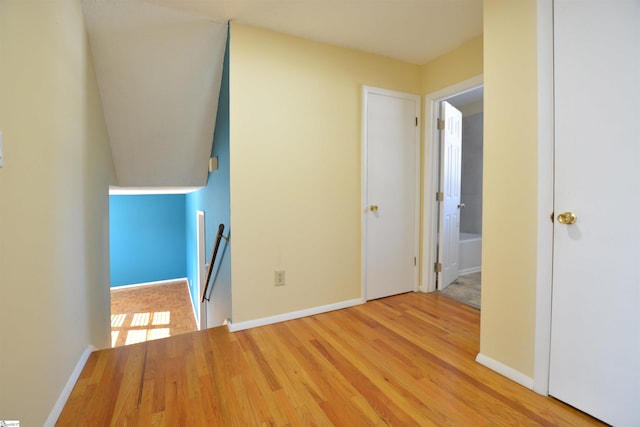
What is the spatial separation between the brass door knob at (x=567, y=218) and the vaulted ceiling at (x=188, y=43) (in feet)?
5.09

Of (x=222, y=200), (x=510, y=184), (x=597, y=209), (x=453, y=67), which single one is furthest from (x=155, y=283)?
(x=597, y=209)

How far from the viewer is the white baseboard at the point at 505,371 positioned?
1.55 m

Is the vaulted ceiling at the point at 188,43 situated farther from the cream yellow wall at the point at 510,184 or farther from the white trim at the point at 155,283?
the white trim at the point at 155,283

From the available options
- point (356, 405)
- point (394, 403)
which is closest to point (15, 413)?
point (356, 405)

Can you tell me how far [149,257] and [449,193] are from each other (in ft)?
20.9

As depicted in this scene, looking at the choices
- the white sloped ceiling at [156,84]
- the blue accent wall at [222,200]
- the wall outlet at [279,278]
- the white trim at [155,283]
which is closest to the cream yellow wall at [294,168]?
the wall outlet at [279,278]

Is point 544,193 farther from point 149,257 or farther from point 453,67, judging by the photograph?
point 149,257

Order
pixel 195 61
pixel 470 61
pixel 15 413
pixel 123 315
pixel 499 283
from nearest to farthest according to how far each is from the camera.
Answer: pixel 15 413, pixel 499 283, pixel 195 61, pixel 470 61, pixel 123 315

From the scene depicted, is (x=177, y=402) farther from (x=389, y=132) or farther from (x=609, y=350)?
(x=389, y=132)

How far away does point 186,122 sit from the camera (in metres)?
2.75

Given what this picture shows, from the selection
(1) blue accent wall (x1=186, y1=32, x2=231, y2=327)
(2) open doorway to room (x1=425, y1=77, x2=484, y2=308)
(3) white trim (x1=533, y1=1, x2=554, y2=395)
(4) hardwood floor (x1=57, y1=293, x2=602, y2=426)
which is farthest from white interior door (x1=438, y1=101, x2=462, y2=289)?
(1) blue accent wall (x1=186, y1=32, x2=231, y2=327)

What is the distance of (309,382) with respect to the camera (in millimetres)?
1616

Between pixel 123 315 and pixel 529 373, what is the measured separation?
6.11m

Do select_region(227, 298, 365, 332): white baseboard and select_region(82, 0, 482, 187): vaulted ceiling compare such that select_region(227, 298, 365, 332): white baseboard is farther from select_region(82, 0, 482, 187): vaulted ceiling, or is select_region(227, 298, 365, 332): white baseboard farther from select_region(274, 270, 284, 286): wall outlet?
select_region(82, 0, 482, 187): vaulted ceiling
